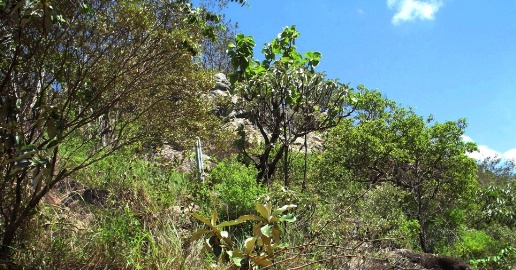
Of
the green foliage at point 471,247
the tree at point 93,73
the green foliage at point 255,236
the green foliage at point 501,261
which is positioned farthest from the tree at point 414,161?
the green foliage at point 255,236

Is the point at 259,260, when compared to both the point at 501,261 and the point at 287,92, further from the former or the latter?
the point at 501,261

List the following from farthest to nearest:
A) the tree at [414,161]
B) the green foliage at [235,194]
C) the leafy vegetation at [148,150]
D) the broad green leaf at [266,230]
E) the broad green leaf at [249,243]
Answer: the tree at [414,161] → the green foliage at [235,194] → the leafy vegetation at [148,150] → the broad green leaf at [249,243] → the broad green leaf at [266,230]

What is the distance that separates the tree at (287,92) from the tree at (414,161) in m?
3.42

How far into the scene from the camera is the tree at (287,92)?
332 inches

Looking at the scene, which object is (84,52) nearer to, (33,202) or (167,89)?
(167,89)

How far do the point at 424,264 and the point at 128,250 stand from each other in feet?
12.4

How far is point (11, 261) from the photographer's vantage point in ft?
12.9

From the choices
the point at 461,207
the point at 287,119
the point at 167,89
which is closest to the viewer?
the point at 167,89

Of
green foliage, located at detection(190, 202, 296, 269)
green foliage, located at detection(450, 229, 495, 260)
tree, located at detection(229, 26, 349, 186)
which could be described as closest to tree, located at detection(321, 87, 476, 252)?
green foliage, located at detection(450, 229, 495, 260)

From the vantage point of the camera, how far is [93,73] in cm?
429

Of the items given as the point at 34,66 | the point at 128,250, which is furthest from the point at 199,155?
the point at 34,66

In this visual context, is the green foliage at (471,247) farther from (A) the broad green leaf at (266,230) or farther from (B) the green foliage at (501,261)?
(A) the broad green leaf at (266,230)

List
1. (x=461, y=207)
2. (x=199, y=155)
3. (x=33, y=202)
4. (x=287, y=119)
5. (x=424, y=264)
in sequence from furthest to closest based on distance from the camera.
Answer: (x=461, y=207), (x=287, y=119), (x=199, y=155), (x=424, y=264), (x=33, y=202)

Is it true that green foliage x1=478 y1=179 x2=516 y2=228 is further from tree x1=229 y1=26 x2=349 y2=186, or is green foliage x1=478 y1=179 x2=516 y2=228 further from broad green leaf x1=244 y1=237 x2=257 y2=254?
broad green leaf x1=244 y1=237 x2=257 y2=254
